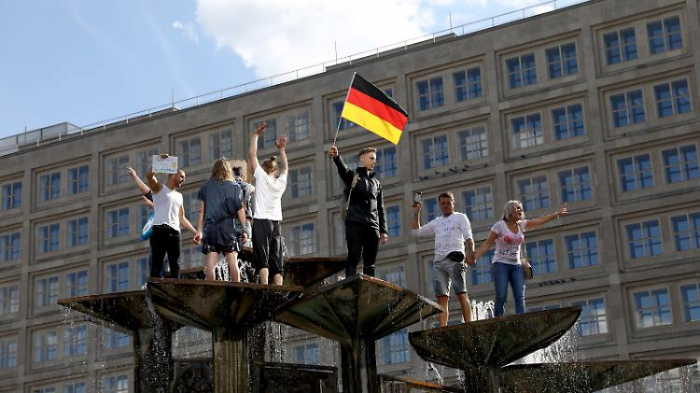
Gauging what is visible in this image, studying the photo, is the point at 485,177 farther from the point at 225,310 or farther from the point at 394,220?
the point at 225,310

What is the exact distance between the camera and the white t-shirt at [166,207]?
1559 centimetres

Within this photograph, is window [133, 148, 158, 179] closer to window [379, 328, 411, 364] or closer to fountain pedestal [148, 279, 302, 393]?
window [379, 328, 411, 364]

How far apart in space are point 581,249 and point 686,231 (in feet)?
14.1

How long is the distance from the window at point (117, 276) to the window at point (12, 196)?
7.37 m

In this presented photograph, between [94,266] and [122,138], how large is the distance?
672 cm

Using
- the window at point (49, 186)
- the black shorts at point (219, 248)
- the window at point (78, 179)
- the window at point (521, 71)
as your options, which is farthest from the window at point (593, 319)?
the black shorts at point (219, 248)

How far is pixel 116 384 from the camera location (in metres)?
59.1

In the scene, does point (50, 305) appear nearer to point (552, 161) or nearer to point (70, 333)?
point (70, 333)

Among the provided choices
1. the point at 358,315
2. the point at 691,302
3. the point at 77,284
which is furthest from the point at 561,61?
the point at 358,315

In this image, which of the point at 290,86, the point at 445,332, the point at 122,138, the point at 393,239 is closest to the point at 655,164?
the point at 393,239

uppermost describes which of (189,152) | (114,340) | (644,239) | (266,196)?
(189,152)

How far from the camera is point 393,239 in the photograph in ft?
178

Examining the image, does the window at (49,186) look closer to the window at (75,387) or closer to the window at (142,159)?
the window at (142,159)

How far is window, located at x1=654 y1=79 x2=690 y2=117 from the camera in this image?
4872cm
